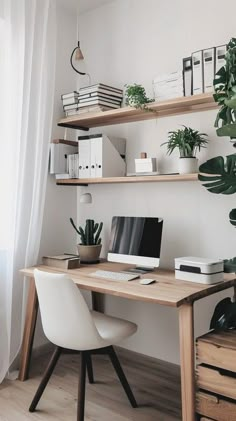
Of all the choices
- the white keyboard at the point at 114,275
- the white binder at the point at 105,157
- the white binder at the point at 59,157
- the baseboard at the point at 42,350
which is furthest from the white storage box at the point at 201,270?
the baseboard at the point at 42,350

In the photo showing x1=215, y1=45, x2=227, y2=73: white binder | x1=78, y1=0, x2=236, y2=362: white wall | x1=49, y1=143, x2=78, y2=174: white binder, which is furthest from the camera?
x1=49, y1=143, x2=78, y2=174: white binder

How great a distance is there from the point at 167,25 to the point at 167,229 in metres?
1.41

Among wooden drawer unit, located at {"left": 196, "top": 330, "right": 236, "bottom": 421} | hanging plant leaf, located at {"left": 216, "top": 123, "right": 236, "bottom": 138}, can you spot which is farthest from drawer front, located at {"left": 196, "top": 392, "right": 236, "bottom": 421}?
hanging plant leaf, located at {"left": 216, "top": 123, "right": 236, "bottom": 138}

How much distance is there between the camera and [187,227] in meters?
2.62

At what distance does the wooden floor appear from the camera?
215 centimetres

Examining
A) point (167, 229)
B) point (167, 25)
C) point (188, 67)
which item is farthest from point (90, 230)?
point (167, 25)

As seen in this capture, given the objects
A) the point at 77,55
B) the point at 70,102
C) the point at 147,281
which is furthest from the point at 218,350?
the point at 77,55

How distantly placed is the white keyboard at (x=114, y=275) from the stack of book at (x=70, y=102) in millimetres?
1298

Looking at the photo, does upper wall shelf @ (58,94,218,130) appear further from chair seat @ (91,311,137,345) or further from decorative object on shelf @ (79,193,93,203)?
chair seat @ (91,311,137,345)

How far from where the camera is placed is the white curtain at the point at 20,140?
2568mm

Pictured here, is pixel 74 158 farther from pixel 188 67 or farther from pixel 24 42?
pixel 188 67

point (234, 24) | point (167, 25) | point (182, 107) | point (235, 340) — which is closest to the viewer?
point (235, 340)

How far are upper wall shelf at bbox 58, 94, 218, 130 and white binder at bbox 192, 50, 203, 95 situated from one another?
64mm

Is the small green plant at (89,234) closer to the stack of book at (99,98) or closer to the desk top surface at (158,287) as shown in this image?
the desk top surface at (158,287)
